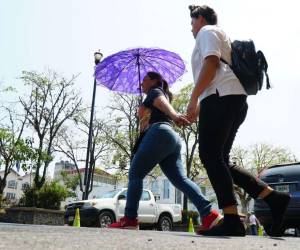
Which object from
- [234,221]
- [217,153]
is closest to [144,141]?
[217,153]

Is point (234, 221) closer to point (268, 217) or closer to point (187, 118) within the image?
point (187, 118)

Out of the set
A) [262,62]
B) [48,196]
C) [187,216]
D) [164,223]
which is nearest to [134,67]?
[262,62]

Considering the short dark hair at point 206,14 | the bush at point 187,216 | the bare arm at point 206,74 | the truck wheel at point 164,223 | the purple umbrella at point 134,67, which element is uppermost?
the purple umbrella at point 134,67

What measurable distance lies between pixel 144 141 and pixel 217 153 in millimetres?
947

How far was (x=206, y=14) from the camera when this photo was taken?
3787 millimetres

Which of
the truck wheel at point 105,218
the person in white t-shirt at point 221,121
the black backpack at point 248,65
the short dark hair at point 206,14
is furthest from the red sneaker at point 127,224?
the truck wheel at point 105,218

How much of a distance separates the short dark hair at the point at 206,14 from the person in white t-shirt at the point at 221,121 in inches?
6.0

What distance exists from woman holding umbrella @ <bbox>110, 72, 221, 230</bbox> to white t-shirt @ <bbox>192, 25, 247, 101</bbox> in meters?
0.56

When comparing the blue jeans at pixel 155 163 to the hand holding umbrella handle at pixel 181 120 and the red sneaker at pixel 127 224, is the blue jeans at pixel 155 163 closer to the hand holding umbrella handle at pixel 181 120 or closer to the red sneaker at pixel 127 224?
the red sneaker at pixel 127 224

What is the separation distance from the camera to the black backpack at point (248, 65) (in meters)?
3.43

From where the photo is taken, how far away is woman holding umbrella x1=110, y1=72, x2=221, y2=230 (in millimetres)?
4020

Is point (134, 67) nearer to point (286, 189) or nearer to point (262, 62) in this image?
point (286, 189)

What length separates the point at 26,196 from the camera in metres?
19.4

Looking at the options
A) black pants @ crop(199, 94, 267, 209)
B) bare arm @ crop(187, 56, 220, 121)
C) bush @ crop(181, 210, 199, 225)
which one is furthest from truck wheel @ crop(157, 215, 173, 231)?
bare arm @ crop(187, 56, 220, 121)
